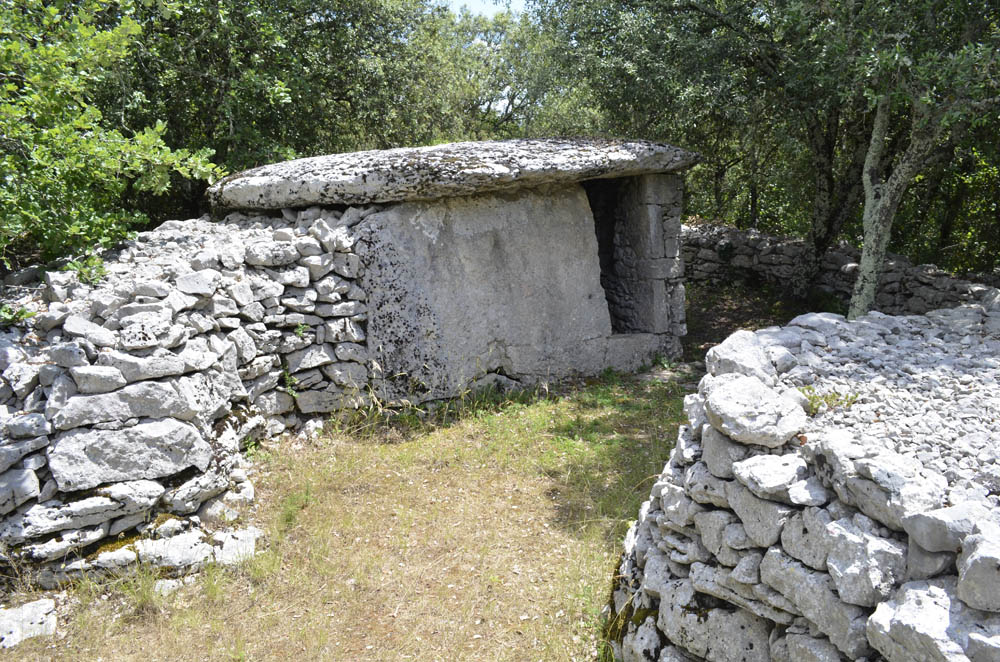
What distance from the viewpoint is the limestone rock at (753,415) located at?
296cm

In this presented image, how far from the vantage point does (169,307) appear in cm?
457

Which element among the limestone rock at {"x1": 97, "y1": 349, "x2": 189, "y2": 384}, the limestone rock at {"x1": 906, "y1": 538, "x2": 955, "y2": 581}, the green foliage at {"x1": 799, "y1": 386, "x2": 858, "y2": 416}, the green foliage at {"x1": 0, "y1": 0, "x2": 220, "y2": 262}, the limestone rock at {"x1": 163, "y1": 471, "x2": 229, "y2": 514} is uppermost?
the green foliage at {"x1": 0, "y1": 0, "x2": 220, "y2": 262}

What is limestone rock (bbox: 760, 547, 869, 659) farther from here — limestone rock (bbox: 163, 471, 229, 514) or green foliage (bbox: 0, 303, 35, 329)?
green foliage (bbox: 0, 303, 35, 329)

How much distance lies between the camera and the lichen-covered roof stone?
19.0ft

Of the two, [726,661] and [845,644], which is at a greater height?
[845,644]

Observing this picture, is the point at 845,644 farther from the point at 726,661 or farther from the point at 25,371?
the point at 25,371

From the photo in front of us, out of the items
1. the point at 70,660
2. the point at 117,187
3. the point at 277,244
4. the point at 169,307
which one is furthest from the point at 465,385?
the point at 70,660

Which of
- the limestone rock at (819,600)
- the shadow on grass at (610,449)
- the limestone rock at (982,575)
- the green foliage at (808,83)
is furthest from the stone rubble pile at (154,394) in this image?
the green foliage at (808,83)

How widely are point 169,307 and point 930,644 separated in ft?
14.5

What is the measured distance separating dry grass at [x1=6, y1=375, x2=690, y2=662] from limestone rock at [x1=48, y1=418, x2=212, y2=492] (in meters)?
0.59

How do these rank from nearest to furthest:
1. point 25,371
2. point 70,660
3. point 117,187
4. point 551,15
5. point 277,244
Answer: point 70,660 → point 25,371 → point 117,187 → point 277,244 → point 551,15

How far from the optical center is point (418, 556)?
430 cm

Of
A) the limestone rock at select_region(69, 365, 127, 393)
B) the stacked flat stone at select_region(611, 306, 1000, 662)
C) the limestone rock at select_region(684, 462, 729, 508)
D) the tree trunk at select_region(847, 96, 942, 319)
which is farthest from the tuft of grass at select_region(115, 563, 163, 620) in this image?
the tree trunk at select_region(847, 96, 942, 319)

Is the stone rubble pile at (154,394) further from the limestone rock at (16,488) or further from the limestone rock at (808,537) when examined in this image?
the limestone rock at (808,537)
